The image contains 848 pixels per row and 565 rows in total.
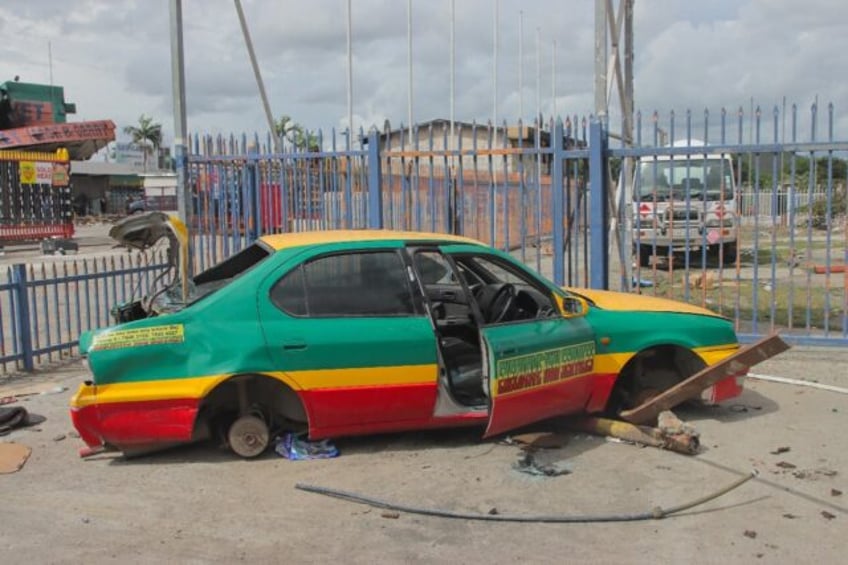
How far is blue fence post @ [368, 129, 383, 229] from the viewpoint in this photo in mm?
9227

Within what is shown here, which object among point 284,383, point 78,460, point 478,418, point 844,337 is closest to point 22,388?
point 78,460

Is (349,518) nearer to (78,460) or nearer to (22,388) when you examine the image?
(78,460)

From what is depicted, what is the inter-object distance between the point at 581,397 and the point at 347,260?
194 cm

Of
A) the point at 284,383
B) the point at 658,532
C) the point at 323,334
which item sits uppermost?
the point at 323,334

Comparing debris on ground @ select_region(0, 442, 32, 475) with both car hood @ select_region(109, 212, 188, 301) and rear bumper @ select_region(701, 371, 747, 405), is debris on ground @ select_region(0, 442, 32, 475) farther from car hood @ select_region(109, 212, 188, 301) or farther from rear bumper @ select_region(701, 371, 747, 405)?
rear bumper @ select_region(701, 371, 747, 405)

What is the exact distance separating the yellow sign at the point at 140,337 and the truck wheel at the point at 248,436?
707 millimetres

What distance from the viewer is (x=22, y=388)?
7289 millimetres

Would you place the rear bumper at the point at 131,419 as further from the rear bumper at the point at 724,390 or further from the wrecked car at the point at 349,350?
the rear bumper at the point at 724,390

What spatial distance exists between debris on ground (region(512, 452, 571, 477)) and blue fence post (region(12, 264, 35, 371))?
5.39m

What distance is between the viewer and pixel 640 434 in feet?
17.7

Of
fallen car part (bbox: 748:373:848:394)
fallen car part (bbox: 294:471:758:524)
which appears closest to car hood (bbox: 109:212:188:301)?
fallen car part (bbox: 294:471:758:524)

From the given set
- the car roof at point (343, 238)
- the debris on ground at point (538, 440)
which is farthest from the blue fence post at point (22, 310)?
the debris on ground at point (538, 440)

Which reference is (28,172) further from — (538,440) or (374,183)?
(538,440)

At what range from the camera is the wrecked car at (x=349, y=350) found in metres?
4.82
